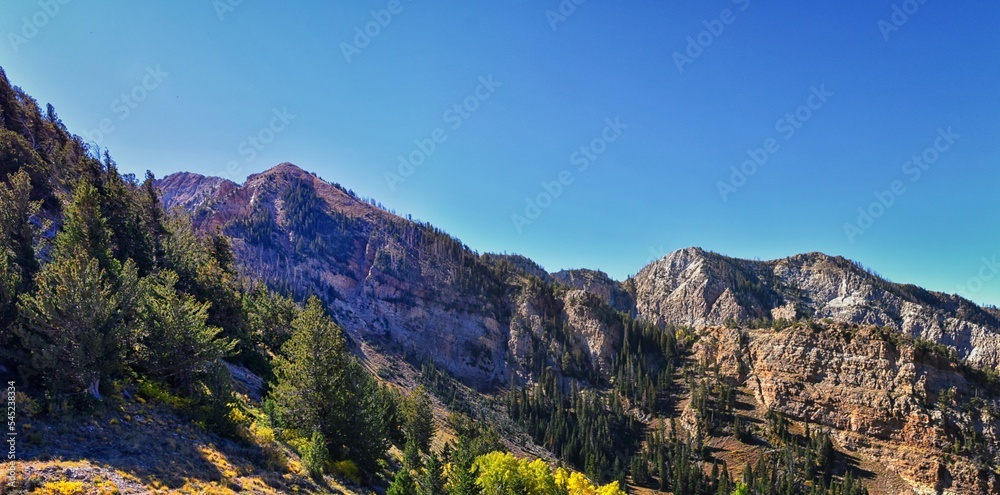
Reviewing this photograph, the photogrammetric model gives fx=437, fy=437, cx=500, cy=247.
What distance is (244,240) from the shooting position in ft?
507

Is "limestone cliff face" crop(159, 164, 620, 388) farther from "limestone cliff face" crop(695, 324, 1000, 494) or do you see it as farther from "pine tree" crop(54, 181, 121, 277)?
"pine tree" crop(54, 181, 121, 277)

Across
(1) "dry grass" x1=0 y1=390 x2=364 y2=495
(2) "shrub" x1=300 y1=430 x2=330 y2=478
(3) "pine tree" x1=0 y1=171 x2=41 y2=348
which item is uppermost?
(3) "pine tree" x1=0 y1=171 x2=41 y2=348

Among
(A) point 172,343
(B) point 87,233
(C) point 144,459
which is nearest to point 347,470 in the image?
(C) point 144,459

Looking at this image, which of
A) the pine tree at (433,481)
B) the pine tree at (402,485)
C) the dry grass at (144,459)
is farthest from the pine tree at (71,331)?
the pine tree at (433,481)

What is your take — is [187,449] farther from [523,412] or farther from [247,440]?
[523,412]

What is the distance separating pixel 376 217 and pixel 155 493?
189123 millimetres

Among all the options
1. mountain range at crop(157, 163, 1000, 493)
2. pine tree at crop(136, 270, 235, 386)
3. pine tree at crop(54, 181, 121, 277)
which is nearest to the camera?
pine tree at crop(136, 270, 235, 386)

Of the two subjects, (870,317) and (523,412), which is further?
(870,317)

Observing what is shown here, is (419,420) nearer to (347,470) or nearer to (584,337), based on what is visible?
(347,470)

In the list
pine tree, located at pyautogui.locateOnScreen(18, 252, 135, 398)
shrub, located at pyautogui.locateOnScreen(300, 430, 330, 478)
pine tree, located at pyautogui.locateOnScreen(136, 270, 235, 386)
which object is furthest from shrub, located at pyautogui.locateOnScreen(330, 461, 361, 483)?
pine tree, located at pyautogui.locateOnScreen(18, 252, 135, 398)

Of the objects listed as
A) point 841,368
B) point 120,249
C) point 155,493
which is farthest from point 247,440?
point 841,368

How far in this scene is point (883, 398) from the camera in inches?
3223

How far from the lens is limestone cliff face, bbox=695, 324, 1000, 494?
2886 inches

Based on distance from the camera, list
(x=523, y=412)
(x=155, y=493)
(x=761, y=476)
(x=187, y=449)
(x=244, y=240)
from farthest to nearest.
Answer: (x=244, y=240) < (x=523, y=412) < (x=761, y=476) < (x=187, y=449) < (x=155, y=493)
